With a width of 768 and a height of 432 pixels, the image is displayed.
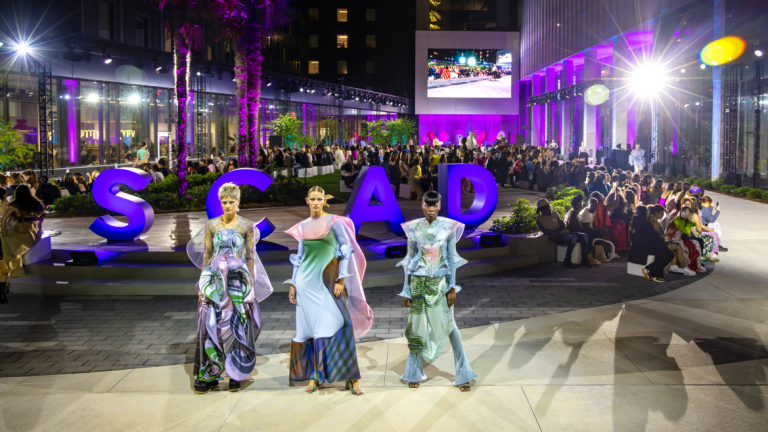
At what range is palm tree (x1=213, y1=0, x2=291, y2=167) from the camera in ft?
A: 67.2

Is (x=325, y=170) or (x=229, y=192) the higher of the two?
(x=325, y=170)

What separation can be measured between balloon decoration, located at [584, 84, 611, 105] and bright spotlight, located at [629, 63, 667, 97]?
1360 mm

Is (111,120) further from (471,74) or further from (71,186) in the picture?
(471,74)

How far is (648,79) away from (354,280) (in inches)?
1163

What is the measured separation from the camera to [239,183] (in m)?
11.0


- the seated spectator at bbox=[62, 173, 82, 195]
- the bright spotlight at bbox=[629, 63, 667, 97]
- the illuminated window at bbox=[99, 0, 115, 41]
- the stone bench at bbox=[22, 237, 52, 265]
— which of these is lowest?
the stone bench at bbox=[22, 237, 52, 265]

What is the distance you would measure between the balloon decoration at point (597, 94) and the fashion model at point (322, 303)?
103 feet

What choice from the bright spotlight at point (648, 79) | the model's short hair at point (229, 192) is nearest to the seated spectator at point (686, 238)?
the model's short hair at point (229, 192)

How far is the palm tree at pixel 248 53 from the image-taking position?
20.5 m

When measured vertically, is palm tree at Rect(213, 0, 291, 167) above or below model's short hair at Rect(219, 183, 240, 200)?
above

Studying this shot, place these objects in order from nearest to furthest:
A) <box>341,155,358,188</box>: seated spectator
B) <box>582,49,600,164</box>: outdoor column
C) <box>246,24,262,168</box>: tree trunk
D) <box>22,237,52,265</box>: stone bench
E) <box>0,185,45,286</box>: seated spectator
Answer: <box>0,185,45,286</box>: seated spectator
<box>22,237,52,265</box>: stone bench
<box>246,24,262,168</box>: tree trunk
<box>341,155,358,188</box>: seated spectator
<box>582,49,600,164</box>: outdoor column

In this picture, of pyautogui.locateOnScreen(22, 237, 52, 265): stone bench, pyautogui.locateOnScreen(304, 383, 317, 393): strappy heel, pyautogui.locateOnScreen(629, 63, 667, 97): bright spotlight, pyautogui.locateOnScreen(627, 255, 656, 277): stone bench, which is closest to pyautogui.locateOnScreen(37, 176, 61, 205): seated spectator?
pyautogui.locateOnScreen(22, 237, 52, 265): stone bench

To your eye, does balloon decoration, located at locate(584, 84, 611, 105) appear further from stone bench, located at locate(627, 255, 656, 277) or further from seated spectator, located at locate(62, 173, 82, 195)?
stone bench, located at locate(627, 255, 656, 277)

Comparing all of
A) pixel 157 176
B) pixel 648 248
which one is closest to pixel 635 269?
pixel 648 248
